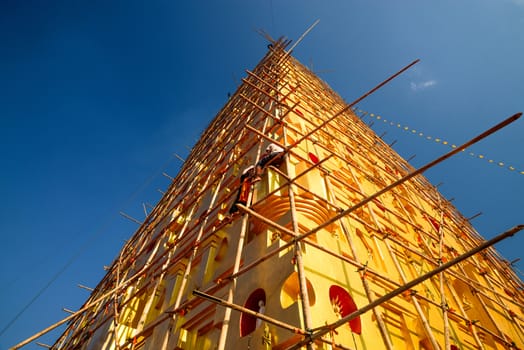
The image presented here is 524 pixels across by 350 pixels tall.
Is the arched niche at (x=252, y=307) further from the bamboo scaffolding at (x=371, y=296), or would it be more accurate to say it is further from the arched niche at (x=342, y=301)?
the bamboo scaffolding at (x=371, y=296)

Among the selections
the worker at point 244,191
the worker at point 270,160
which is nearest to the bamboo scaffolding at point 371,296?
the worker at point 270,160

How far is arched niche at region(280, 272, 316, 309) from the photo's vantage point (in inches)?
127

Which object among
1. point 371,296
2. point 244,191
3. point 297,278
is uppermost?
point 244,191

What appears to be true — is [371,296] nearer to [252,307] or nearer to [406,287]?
[406,287]

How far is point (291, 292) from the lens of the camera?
3414 mm

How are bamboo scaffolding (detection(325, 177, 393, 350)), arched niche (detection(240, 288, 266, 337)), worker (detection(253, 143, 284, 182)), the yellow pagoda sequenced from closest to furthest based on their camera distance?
bamboo scaffolding (detection(325, 177, 393, 350)) < the yellow pagoda < arched niche (detection(240, 288, 266, 337)) < worker (detection(253, 143, 284, 182))

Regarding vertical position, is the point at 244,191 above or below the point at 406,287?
above

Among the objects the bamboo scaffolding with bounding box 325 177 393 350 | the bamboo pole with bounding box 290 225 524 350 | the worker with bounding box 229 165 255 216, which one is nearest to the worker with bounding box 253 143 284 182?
the worker with bounding box 229 165 255 216

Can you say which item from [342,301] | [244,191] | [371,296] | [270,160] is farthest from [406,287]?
Result: [270,160]

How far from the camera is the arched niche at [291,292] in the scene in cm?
323

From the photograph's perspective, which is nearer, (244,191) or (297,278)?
(297,278)

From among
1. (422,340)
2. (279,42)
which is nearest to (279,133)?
(422,340)

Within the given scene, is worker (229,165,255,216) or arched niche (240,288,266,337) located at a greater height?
worker (229,165,255,216)

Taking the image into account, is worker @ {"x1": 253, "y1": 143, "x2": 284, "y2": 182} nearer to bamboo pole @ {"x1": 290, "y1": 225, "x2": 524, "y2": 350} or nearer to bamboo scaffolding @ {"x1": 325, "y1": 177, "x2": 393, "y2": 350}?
bamboo scaffolding @ {"x1": 325, "y1": 177, "x2": 393, "y2": 350}
